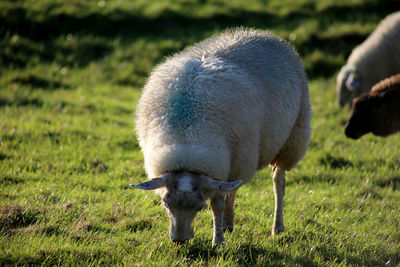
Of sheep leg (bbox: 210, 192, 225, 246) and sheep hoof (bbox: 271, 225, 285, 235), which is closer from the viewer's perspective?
sheep leg (bbox: 210, 192, 225, 246)

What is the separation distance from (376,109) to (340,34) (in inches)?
185

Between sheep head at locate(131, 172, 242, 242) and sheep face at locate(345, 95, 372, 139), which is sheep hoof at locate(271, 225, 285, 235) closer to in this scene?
sheep head at locate(131, 172, 242, 242)

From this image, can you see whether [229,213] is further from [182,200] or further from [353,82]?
[353,82]

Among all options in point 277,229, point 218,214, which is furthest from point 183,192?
point 277,229

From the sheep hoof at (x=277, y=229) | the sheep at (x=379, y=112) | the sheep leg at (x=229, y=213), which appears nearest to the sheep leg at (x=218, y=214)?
the sheep leg at (x=229, y=213)

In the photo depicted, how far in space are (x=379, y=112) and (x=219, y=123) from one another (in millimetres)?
3637

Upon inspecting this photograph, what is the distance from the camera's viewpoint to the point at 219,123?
11.9ft

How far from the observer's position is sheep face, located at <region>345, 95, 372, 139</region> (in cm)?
650

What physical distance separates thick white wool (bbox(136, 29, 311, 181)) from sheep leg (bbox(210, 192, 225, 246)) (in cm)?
22

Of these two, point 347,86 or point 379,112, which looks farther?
point 347,86

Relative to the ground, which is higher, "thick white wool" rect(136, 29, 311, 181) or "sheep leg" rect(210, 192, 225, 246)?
"thick white wool" rect(136, 29, 311, 181)

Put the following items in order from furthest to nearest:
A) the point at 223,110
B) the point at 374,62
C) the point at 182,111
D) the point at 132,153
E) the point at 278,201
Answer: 1. the point at 374,62
2. the point at 132,153
3. the point at 278,201
4. the point at 223,110
5. the point at 182,111

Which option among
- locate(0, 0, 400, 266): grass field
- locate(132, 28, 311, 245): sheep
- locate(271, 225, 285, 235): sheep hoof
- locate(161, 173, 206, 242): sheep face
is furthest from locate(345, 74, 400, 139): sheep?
locate(161, 173, 206, 242): sheep face

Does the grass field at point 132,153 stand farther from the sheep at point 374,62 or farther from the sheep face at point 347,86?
the sheep at point 374,62
